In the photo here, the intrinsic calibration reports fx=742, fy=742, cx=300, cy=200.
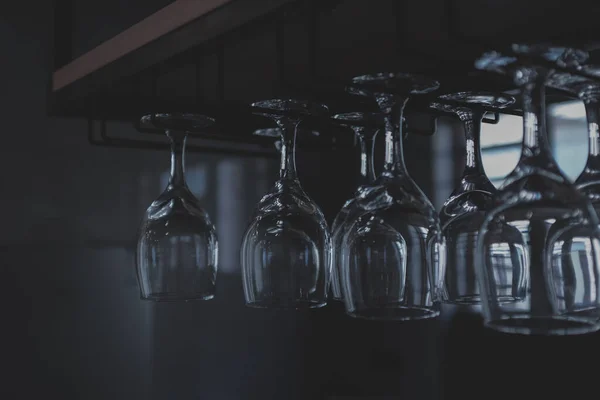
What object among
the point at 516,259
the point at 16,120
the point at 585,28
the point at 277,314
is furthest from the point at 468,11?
the point at 16,120

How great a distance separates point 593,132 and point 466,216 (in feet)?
0.55

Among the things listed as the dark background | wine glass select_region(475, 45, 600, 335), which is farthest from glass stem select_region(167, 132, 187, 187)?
the dark background

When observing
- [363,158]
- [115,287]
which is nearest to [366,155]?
[363,158]

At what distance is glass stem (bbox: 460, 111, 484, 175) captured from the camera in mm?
815

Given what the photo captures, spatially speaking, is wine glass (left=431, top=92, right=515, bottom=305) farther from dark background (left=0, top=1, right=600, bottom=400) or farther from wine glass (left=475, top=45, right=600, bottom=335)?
dark background (left=0, top=1, right=600, bottom=400)

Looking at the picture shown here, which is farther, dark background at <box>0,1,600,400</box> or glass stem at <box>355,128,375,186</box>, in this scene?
dark background at <box>0,1,600,400</box>

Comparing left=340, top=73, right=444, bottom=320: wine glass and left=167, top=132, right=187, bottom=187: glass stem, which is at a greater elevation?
left=167, top=132, right=187, bottom=187: glass stem

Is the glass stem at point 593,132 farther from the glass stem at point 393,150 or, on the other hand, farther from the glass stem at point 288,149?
the glass stem at point 288,149

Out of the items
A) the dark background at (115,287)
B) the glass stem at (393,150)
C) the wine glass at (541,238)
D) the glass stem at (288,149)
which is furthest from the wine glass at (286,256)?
the dark background at (115,287)

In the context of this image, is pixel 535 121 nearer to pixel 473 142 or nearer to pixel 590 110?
pixel 590 110

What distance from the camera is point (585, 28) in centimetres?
59

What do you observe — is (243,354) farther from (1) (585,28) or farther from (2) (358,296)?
(1) (585,28)

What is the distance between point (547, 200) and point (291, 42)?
16.2 inches

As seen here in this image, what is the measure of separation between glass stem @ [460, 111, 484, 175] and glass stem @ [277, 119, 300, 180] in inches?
7.6
